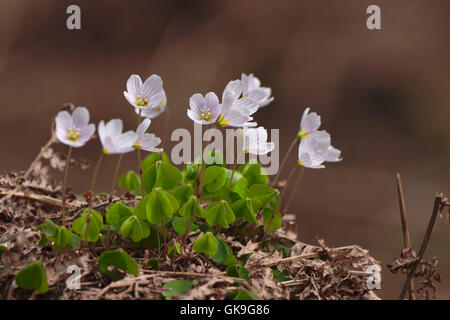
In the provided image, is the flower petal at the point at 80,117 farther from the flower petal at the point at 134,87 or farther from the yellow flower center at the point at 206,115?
the yellow flower center at the point at 206,115

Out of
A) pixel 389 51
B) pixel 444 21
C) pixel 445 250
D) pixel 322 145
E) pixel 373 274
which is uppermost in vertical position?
pixel 444 21

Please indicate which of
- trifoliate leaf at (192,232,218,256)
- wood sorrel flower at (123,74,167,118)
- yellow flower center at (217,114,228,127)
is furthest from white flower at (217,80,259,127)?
trifoliate leaf at (192,232,218,256)

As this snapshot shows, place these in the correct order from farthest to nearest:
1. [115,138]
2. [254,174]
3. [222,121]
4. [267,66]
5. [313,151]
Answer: [267,66]
[254,174]
[313,151]
[222,121]
[115,138]

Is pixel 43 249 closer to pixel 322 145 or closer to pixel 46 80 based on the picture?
pixel 322 145

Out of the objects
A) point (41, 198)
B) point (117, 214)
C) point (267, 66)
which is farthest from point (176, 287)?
point (267, 66)

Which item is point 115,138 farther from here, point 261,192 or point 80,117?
point 261,192
